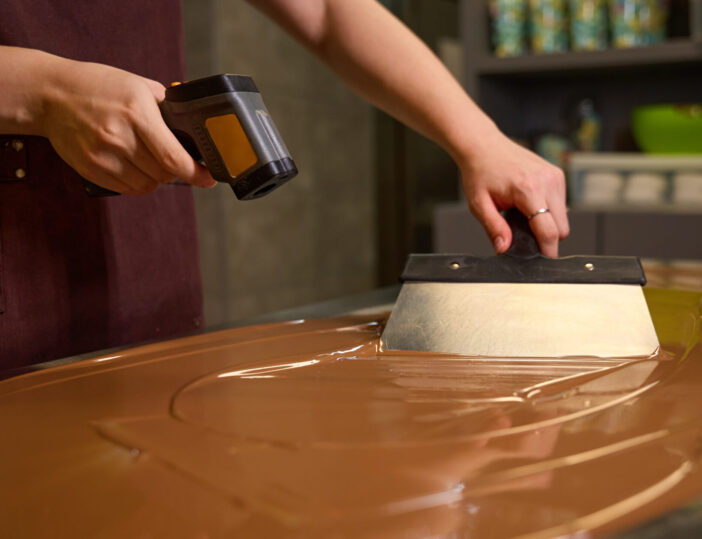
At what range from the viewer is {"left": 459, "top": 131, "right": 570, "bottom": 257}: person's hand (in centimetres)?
81

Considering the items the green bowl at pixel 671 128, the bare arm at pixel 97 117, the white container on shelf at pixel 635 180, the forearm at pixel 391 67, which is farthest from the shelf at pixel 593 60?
the bare arm at pixel 97 117

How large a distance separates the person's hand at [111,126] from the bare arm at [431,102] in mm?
365

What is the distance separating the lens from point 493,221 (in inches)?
32.8

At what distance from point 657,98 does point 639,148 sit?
0.17 m

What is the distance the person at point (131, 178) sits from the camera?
2.55ft

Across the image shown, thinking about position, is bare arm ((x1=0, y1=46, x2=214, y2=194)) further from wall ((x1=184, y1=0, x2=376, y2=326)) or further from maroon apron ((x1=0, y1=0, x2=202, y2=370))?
wall ((x1=184, y1=0, x2=376, y2=326))

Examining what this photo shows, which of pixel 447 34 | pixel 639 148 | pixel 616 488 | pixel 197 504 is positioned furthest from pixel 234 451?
pixel 447 34

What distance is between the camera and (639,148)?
2346 millimetres

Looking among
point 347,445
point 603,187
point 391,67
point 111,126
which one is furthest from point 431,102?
point 603,187

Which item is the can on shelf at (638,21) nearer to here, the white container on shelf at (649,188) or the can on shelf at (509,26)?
the can on shelf at (509,26)

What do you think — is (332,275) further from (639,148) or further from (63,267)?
(63,267)

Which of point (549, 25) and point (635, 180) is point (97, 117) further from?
point (549, 25)

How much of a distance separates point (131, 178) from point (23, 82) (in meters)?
0.12

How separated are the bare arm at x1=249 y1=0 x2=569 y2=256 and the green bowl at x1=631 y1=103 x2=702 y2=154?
141 cm
